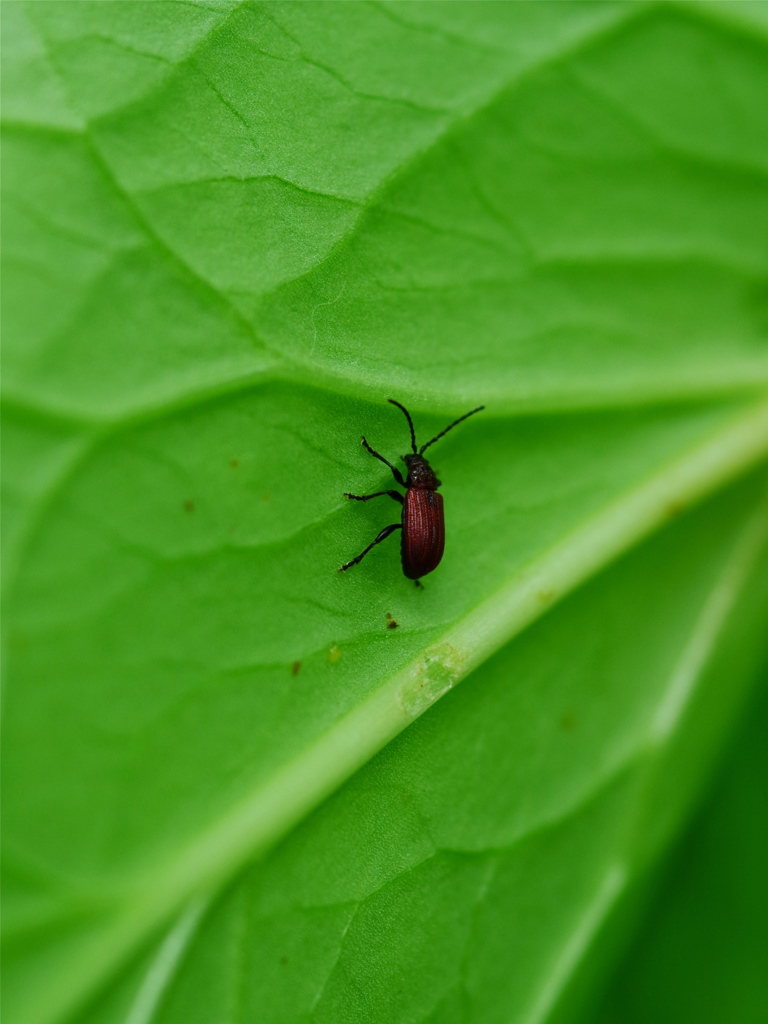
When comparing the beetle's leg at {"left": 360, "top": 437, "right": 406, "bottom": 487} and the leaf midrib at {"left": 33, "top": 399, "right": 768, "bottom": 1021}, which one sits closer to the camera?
the leaf midrib at {"left": 33, "top": 399, "right": 768, "bottom": 1021}

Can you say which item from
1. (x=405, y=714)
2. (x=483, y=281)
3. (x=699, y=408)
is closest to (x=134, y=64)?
(x=483, y=281)

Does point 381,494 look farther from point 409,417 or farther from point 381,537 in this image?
point 409,417

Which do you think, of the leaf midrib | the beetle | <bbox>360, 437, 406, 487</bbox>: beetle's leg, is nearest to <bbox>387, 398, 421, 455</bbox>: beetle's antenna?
the beetle

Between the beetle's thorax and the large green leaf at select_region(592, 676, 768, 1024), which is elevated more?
the beetle's thorax

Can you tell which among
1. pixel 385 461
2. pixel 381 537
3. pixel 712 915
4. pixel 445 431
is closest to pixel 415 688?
pixel 381 537

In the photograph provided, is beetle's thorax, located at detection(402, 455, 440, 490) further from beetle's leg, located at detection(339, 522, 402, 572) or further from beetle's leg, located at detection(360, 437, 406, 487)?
beetle's leg, located at detection(339, 522, 402, 572)

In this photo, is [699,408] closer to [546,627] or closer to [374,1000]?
[546,627]

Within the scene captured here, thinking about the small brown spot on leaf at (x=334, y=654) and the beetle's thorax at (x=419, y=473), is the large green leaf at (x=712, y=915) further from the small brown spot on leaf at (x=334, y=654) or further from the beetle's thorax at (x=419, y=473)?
the small brown spot on leaf at (x=334, y=654)
